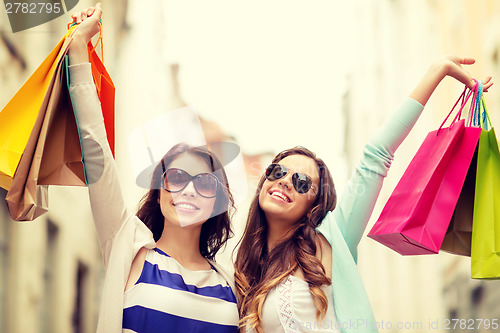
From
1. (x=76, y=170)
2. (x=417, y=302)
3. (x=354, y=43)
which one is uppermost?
(x=354, y=43)

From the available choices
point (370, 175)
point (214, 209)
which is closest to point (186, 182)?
point (214, 209)

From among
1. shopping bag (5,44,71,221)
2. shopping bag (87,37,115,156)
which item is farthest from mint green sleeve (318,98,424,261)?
shopping bag (5,44,71,221)

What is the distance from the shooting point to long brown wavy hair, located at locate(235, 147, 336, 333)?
5.29ft

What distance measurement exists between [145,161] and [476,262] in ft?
3.59

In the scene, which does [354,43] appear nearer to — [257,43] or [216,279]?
[257,43]

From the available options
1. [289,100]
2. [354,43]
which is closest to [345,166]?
[289,100]

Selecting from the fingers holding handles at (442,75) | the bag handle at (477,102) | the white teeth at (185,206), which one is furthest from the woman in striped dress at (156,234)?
the bag handle at (477,102)

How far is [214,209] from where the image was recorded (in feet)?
5.74

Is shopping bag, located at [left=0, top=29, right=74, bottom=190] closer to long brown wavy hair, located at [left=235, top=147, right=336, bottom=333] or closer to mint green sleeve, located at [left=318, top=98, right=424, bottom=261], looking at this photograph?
long brown wavy hair, located at [left=235, top=147, right=336, bottom=333]

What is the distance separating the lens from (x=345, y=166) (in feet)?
8.71

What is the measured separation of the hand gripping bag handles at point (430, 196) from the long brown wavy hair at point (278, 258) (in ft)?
0.72

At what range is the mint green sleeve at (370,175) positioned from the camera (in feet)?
5.49

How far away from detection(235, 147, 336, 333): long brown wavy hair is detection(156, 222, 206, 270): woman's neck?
0.51 ft

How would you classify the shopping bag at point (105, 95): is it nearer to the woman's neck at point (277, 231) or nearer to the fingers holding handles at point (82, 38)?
the fingers holding handles at point (82, 38)
